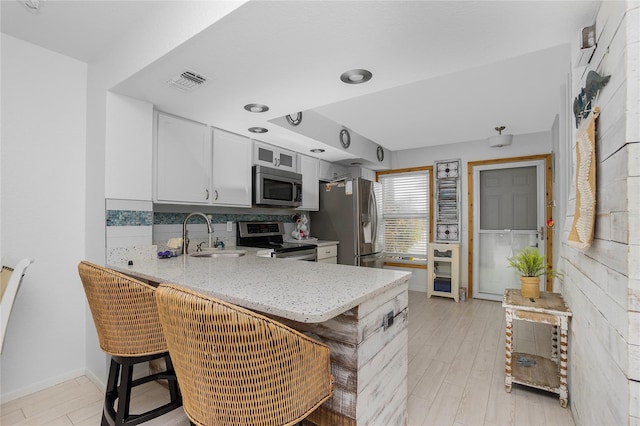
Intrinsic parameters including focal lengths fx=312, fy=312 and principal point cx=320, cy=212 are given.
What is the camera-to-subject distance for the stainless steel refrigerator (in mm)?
4141

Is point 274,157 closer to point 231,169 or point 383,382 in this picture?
point 231,169

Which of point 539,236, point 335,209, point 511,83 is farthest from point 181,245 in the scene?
point 539,236

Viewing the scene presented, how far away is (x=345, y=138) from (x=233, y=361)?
3487 millimetres

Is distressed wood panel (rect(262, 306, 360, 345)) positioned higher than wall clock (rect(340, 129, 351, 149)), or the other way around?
wall clock (rect(340, 129, 351, 149))

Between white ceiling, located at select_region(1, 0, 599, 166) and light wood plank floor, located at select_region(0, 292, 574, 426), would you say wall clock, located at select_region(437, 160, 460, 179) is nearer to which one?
white ceiling, located at select_region(1, 0, 599, 166)

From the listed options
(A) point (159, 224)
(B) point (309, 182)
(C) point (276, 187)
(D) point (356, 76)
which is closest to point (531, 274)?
(D) point (356, 76)

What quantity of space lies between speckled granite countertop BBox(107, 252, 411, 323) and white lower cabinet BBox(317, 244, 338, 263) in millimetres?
1854

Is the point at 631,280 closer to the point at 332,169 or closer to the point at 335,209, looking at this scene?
the point at 335,209

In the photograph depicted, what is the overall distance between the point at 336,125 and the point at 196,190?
1902 millimetres

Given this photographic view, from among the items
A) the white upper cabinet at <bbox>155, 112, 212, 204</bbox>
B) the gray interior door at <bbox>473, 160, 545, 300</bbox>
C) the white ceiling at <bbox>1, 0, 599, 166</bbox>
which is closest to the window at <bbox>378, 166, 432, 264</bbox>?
the gray interior door at <bbox>473, 160, 545, 300</bbox>

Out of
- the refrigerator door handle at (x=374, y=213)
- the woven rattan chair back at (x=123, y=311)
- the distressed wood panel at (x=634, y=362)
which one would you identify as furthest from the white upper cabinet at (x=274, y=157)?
the distressed wood panel at (x=634, y=362)

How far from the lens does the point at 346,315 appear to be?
1.21 metres

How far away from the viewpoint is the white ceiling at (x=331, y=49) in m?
1.39

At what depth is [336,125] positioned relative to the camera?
12.7ft
